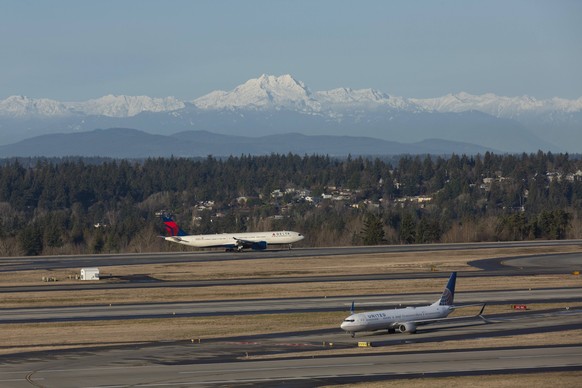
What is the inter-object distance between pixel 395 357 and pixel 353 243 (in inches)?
4147

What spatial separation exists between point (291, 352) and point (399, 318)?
885cm

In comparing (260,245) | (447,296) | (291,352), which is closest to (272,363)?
(291,352)

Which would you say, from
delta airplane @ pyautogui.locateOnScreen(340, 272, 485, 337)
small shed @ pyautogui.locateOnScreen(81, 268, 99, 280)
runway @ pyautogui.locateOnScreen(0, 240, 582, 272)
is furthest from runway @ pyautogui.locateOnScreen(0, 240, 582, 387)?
runway @ pyautogui.locateOnScreen(0, 240, 582, 272)

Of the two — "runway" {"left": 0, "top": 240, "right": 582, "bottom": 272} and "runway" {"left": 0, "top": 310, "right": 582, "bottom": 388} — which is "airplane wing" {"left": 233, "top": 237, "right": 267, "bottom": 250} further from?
"runway" {"left": 0, "top": 310, "right": 582, "bottom": 388}

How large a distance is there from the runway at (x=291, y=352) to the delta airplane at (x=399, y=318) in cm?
76

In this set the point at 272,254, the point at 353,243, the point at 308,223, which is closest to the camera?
the point at 272,254

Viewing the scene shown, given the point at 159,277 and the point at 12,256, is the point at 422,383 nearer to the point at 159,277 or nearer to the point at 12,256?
the point at 159,277

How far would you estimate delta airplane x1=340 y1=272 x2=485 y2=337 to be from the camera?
61.9 meters

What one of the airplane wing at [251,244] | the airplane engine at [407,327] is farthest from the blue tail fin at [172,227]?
the airplane engine at [407,327]

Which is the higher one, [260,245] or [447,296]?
[447,296]

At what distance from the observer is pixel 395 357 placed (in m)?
54.8

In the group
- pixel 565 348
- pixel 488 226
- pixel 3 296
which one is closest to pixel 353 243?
pixel 488 226

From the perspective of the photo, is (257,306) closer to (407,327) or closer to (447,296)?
(447,296)

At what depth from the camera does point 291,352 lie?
5756cm
